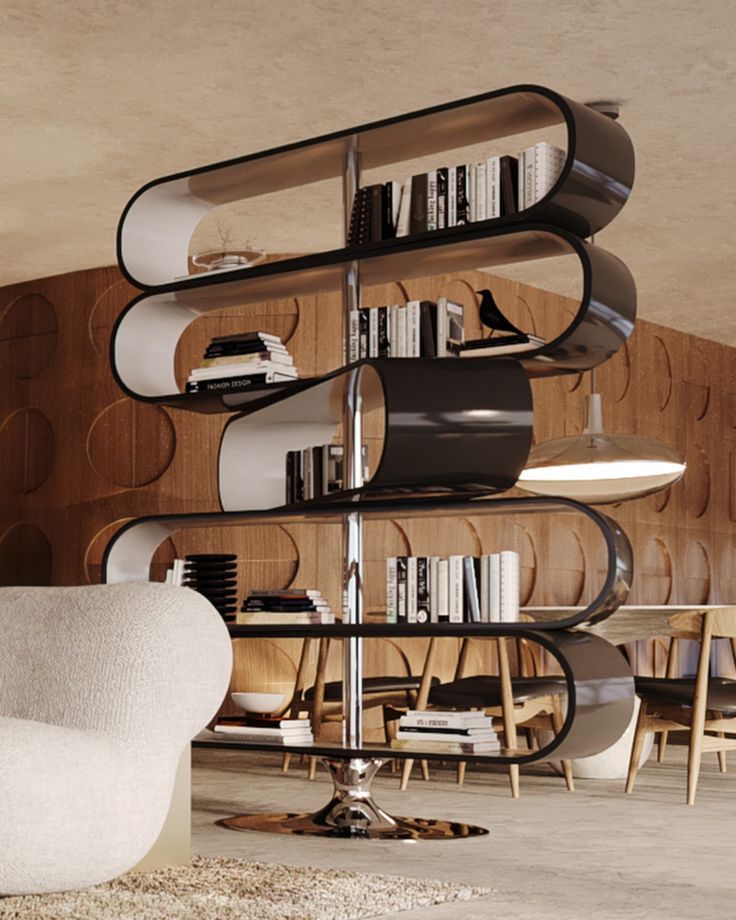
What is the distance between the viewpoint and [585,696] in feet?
12.2

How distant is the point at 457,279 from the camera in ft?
26.5

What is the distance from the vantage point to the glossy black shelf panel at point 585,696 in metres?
3.68

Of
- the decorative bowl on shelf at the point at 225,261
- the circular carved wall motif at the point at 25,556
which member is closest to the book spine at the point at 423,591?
the decorative bowl on shelf at the point at 225,261

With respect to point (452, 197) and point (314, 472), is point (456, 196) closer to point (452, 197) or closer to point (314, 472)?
point (452, 197)

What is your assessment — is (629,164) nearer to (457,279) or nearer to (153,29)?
(153,29)

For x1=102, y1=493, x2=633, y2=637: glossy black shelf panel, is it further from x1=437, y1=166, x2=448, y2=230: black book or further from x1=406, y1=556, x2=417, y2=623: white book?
x1=437, y1=166, x2=448, y2=230: black book

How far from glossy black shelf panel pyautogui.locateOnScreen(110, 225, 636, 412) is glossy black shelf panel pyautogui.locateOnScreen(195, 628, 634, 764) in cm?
81

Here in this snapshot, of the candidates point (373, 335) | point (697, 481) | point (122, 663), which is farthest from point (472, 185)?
point (697, 481)

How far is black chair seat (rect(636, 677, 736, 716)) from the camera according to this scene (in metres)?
5.23

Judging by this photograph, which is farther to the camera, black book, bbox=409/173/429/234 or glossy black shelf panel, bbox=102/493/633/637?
black book, bbox=409/173/429/234

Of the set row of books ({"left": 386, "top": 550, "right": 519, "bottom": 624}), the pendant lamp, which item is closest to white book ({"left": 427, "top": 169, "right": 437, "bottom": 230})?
row of books ({"left": 386, "top": 550, "right": 519, "bottom": 624})

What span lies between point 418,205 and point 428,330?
38cm

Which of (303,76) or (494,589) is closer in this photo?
(494,589)

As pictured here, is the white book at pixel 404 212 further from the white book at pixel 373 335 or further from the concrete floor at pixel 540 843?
the concrete floor at pixel 540 843
